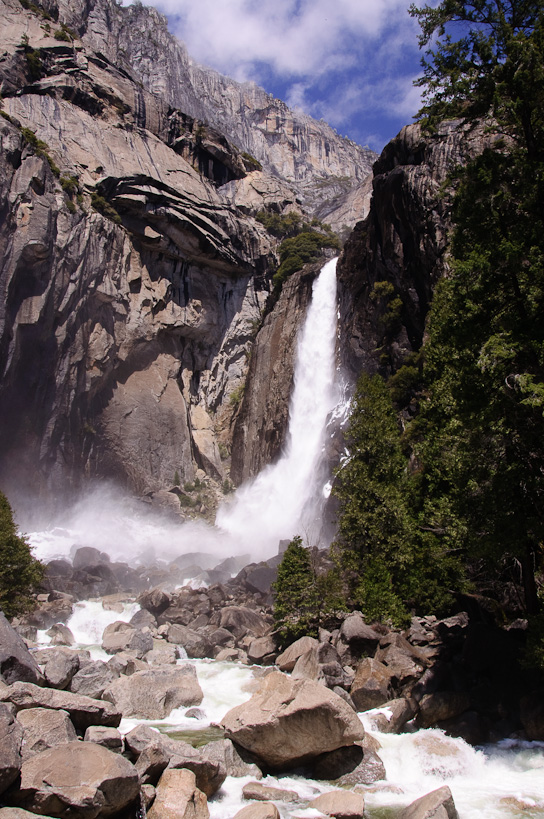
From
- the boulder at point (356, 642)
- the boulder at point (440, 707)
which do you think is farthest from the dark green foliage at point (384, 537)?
the boulder at point (440, 707)

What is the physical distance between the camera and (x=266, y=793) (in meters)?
7.45

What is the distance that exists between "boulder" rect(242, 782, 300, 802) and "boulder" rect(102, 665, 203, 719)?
146 inches

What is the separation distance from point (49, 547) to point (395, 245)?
30.3 m

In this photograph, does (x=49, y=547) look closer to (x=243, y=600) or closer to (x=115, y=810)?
(x=243, y=600)

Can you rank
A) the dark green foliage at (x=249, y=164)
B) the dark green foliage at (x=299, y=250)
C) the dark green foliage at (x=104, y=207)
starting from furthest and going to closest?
the dark green foliage at (x=249, y=164)
the dark green foliage at (x=299, y=250)
the dark green foliage at (x=104, y=207)

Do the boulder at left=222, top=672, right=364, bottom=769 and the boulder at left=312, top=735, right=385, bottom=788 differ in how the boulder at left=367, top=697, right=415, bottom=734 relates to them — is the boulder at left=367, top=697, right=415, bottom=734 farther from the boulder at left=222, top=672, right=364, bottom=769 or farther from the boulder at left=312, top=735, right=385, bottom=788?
the boulder at left=222, top=672, right=364, bottom=769

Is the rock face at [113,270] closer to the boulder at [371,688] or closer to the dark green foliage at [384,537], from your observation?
the dark green foliage at [384,537]

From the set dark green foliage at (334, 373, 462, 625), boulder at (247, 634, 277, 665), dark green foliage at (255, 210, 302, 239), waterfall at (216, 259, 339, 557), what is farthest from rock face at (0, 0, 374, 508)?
boulder at (247, 634, 277, 665)

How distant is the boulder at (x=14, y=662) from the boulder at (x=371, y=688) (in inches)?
239

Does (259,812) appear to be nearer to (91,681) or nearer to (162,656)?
(91,681)

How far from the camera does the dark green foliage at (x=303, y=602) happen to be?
1520 centimetres

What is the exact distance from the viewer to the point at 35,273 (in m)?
34.9

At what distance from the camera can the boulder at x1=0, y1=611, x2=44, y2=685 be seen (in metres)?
8.75

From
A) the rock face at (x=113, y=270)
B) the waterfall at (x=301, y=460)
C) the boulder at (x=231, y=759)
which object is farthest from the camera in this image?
the waterfall at (x=301, y=460)
